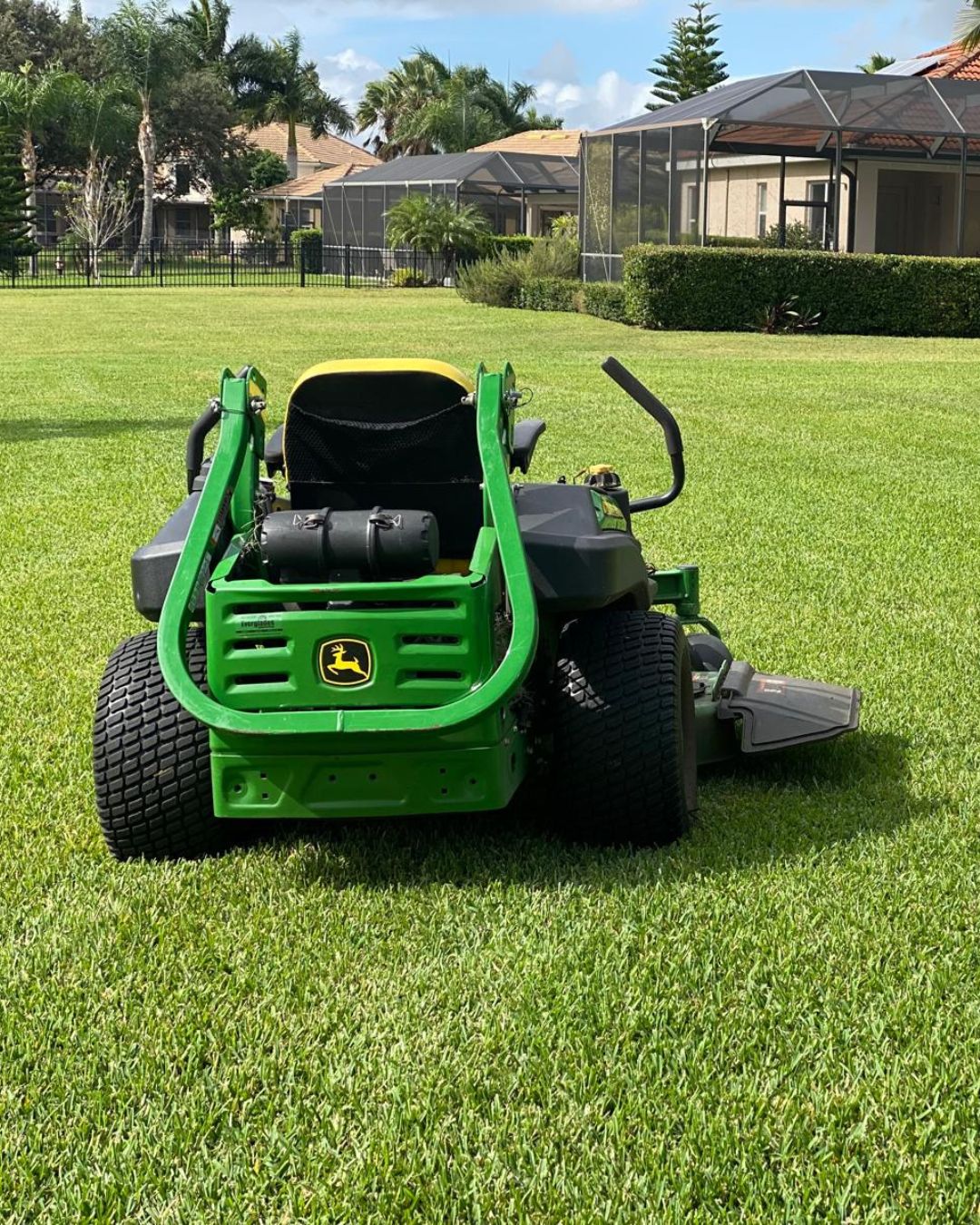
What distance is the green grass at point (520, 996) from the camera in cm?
266

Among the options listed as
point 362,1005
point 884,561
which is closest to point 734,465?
point 884,561

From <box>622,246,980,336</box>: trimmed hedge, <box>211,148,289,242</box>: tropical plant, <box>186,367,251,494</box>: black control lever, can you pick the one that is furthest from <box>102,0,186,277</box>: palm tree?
<box>186,367,251,494</box>: black control lever

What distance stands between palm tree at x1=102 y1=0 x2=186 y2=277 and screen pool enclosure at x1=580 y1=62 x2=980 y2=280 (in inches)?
1030

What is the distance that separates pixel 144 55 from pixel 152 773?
175 feet

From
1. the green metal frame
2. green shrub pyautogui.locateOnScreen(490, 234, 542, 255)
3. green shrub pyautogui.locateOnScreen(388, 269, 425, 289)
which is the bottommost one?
green shrub pyautogui.locateOnScreen(388, 269, 425, 289)

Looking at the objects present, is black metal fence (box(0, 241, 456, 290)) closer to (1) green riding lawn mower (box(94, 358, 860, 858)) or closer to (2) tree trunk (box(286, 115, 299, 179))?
(2) tree trunk (box(286, 115, 299, 179))

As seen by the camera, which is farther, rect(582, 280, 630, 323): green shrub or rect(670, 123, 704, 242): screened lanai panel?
rect(582, 280, 630, 323): green shrub

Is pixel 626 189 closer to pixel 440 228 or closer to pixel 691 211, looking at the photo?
pixel 691 211

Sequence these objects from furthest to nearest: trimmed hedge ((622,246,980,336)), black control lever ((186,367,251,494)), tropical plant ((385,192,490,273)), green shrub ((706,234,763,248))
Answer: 1. tropical plant ((385,192,490,273))
2. green shrub ((706,234,763,248))
3. trimmed hedge ((622,246,980,336))
4. black control lever ((186,367,251,494))

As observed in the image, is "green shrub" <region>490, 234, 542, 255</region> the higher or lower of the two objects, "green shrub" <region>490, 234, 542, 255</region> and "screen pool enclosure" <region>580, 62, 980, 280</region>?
the lower

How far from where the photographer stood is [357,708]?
3.50m

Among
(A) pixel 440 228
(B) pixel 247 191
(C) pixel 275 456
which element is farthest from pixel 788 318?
(B) pixel 247 191

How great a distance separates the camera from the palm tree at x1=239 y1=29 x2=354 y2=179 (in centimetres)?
7338

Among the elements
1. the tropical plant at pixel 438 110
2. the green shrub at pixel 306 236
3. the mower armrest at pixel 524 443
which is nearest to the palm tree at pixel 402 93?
the tropical plant at pixel 438 110
